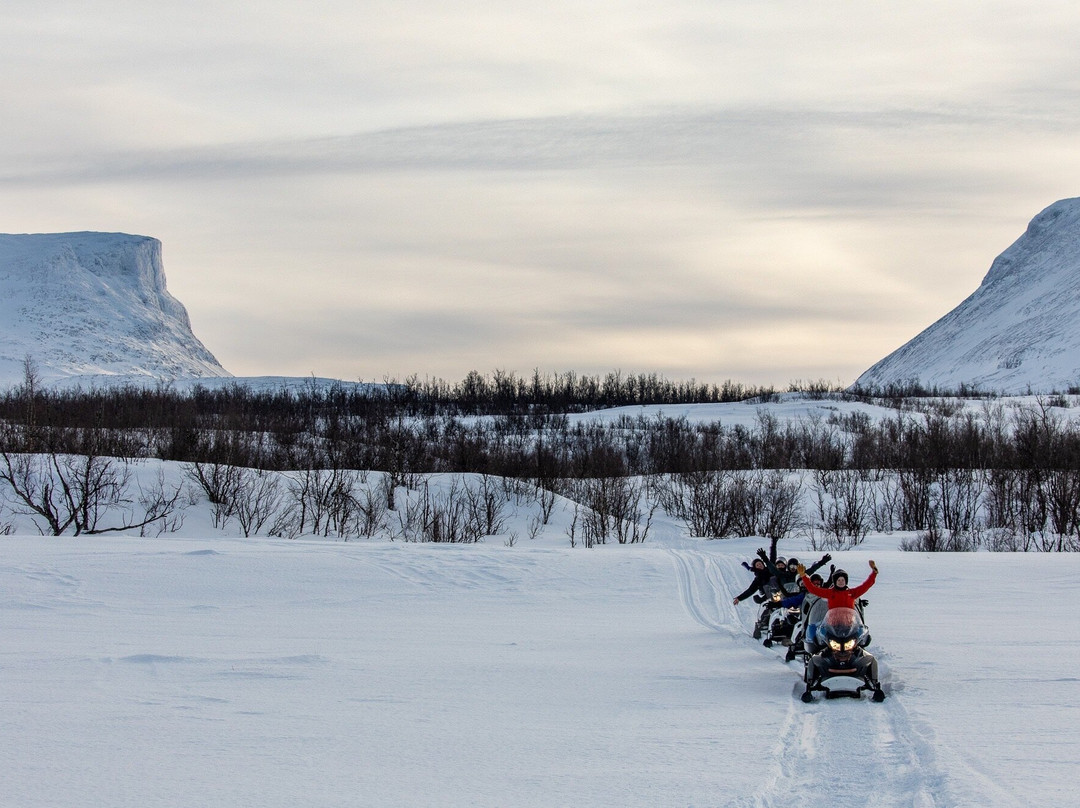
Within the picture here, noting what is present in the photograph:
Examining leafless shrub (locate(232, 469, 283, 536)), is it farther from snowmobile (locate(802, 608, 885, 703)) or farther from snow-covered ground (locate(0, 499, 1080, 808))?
snowmobile (locate(802, 608, 885, 703))

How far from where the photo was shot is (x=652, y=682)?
356 inches

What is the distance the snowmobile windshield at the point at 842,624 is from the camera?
8.48 meters

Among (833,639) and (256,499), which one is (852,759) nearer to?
(833,639)

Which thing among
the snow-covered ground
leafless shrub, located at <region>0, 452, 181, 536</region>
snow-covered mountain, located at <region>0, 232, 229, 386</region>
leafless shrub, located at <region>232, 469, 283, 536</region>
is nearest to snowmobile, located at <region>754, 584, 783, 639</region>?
the snow-covered ground

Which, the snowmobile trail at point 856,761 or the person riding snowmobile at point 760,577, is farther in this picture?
the person riding snowmobile at point 760,577

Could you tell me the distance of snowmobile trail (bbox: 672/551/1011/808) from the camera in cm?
557

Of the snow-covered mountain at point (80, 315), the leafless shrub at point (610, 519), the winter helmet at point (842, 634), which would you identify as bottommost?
the leafless shrub at point (610, 519)

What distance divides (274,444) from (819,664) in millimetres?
46118

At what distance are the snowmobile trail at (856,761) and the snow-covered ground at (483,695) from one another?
25 mm

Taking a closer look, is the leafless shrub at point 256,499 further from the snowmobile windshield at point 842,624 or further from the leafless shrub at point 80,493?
the snowmobile windshield at point 842,624

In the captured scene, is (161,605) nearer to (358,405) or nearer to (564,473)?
(564,473)

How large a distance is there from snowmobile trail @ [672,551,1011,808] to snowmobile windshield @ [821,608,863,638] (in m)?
0.62

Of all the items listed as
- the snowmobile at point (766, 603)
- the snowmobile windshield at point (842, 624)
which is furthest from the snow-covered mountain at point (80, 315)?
the snowmobile windshield at point (842, 624)

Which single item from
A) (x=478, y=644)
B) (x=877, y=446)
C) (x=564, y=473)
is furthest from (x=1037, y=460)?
(x=478, y=644)
